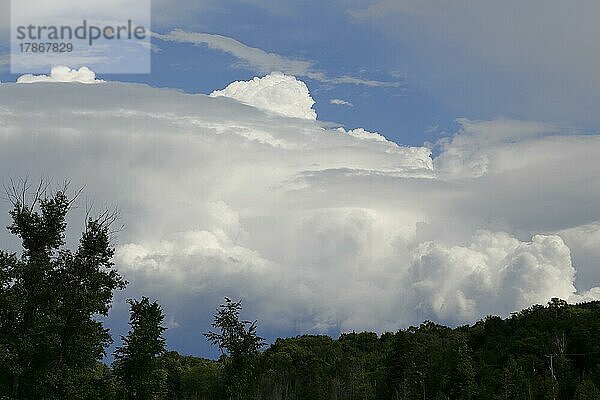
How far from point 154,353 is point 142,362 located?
1129mm

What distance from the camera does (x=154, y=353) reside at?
5803cm

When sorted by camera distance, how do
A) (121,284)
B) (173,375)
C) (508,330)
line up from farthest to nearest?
(173,375)
(508,330)
(121,284)

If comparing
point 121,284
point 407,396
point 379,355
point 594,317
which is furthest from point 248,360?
point 379,355

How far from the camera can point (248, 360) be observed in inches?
2506

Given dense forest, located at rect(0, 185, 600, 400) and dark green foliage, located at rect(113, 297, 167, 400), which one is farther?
dark green foliage, located at rect(113, 297, 167, 400)

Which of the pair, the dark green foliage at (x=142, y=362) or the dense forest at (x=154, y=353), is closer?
the dense forest at (x=154, y=353)

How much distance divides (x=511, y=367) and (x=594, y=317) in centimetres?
2826

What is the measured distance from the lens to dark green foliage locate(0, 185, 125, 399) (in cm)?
4519

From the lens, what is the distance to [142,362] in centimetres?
5744

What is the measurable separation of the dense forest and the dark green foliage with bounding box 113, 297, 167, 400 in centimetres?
8

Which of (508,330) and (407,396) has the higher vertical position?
(508,330)

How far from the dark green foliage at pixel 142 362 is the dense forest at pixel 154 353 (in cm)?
8

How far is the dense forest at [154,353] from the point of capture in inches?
1806

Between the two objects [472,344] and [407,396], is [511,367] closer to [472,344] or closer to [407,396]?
[407,396]
